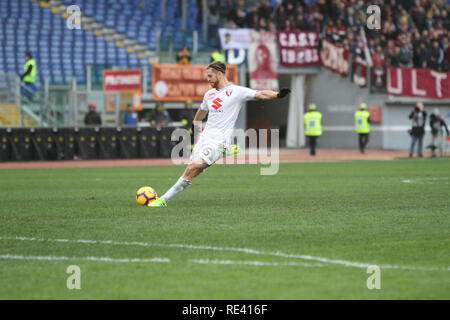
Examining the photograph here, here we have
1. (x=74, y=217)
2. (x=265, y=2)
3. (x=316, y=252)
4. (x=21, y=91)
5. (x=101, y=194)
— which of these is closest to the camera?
(x=316, y=252)

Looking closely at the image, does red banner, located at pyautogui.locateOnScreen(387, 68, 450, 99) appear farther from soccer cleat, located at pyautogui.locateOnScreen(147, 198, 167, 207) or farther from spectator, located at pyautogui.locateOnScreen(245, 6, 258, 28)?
soccer cleat, located at pyautogui.locateOnScreen(147, 198, 167, 207)

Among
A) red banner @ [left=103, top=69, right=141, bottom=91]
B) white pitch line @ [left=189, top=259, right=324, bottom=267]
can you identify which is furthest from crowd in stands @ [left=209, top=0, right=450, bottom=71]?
white pitch line @ [left=189, top=259, right=324, bottom=267]

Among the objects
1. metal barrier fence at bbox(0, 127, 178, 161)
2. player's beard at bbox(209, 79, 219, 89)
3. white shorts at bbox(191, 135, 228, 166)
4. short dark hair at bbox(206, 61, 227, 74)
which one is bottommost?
metal barrier fence at bbox(0, 127, 178, 161)

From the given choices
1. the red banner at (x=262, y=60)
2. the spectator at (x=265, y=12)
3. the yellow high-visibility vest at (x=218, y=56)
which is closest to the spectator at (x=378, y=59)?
the red banner at (x=262, y=60)

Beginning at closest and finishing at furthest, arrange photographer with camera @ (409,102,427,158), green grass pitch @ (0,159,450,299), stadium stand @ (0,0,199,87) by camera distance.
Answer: green grass pitch @ (0,159,450,299) → photographer with camera @ (409,102,427,158) → stadium stand @ (0,0,199,87)

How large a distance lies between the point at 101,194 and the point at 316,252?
26.1ft

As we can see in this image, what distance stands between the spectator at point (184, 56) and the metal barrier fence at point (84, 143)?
3.58m

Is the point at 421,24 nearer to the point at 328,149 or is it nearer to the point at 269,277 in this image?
the point at 328,149

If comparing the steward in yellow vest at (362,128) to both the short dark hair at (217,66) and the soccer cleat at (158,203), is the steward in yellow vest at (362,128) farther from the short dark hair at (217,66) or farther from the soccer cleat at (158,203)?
the soccer cleat at (158,203)

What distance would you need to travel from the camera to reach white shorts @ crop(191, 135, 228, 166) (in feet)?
41.7

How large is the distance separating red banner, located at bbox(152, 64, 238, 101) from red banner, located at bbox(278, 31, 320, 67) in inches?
184

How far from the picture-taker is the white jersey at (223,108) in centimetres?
1287
